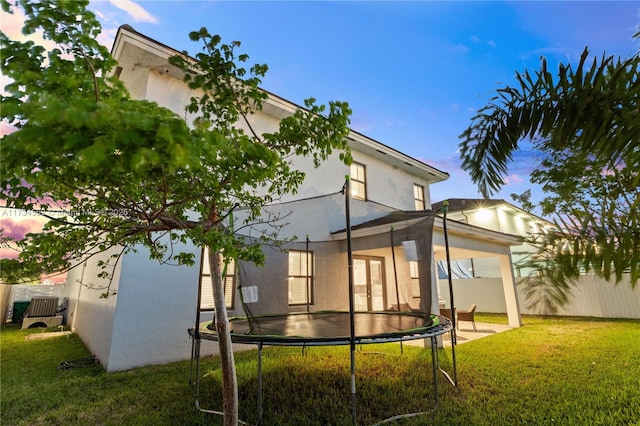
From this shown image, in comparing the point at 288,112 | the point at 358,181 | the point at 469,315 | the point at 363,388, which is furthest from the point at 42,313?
the point at 469,315

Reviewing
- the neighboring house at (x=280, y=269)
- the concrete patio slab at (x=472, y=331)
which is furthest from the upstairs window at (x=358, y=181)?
the concrete patio slab at (x=472, y=331)

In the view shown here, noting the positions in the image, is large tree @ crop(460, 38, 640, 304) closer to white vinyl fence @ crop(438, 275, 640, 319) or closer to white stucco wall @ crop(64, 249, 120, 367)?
white vinyl fence @ crop(438, 275, 640, 319)

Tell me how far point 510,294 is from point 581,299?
6.94 ft

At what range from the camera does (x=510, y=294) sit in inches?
320

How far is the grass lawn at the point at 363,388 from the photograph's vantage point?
2822mm

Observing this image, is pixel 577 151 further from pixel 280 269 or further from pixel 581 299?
pixel 581 299

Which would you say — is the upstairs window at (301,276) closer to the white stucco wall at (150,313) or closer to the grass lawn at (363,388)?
the grass lawn at (363,388)

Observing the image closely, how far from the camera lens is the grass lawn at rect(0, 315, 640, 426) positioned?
9.26ft

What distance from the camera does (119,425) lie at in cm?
274

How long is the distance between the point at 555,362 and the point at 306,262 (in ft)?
13.8

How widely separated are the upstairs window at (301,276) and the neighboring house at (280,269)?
2 centimetres

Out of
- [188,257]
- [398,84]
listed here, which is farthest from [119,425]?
[398,84]

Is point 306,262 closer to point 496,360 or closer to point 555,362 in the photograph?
point 496,360

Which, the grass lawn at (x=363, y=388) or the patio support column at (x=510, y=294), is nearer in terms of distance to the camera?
the grass lawn at (x=363, y=388)
